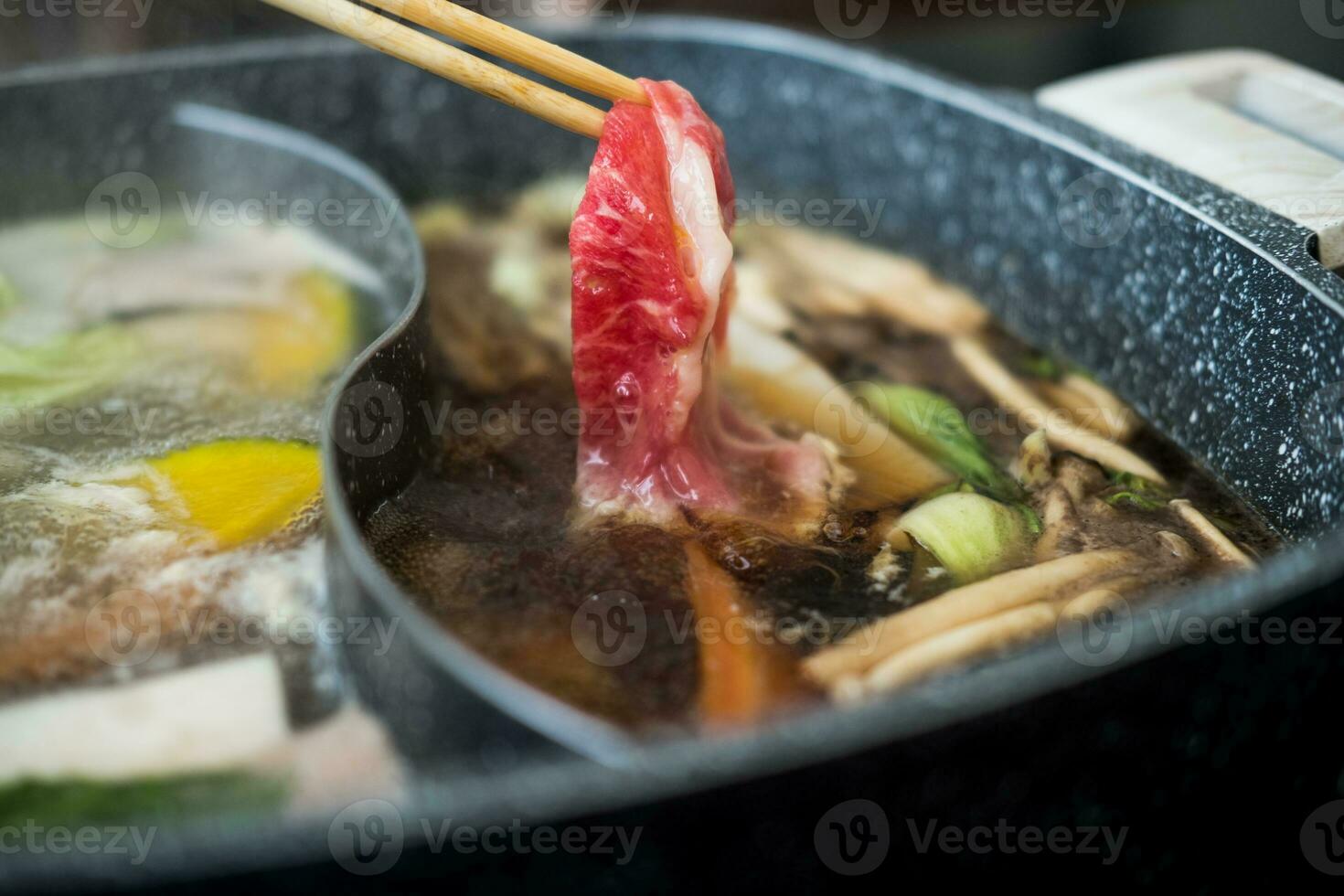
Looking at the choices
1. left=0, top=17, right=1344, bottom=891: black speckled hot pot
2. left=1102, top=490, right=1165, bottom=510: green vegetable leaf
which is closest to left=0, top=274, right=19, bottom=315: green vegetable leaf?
left=0, top=17, right=1344, bottom=891: black speckled hot pot

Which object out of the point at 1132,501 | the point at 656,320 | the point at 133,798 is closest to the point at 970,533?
the point at 1132,501

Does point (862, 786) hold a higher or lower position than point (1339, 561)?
lower

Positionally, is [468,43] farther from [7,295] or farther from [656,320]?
[7,295]

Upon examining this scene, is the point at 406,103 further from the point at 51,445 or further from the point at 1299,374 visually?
the point at 1299,374

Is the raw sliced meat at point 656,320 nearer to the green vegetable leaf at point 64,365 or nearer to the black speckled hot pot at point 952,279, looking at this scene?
the black speckled hot pot at point 952,279

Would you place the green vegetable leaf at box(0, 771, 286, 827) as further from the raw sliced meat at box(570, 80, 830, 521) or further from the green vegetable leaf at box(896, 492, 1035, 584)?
the green vegetable leaf at box(896, 492, 1035, 584)

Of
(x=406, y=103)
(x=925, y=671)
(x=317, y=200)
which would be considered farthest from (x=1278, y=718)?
(x=406, y=103)
